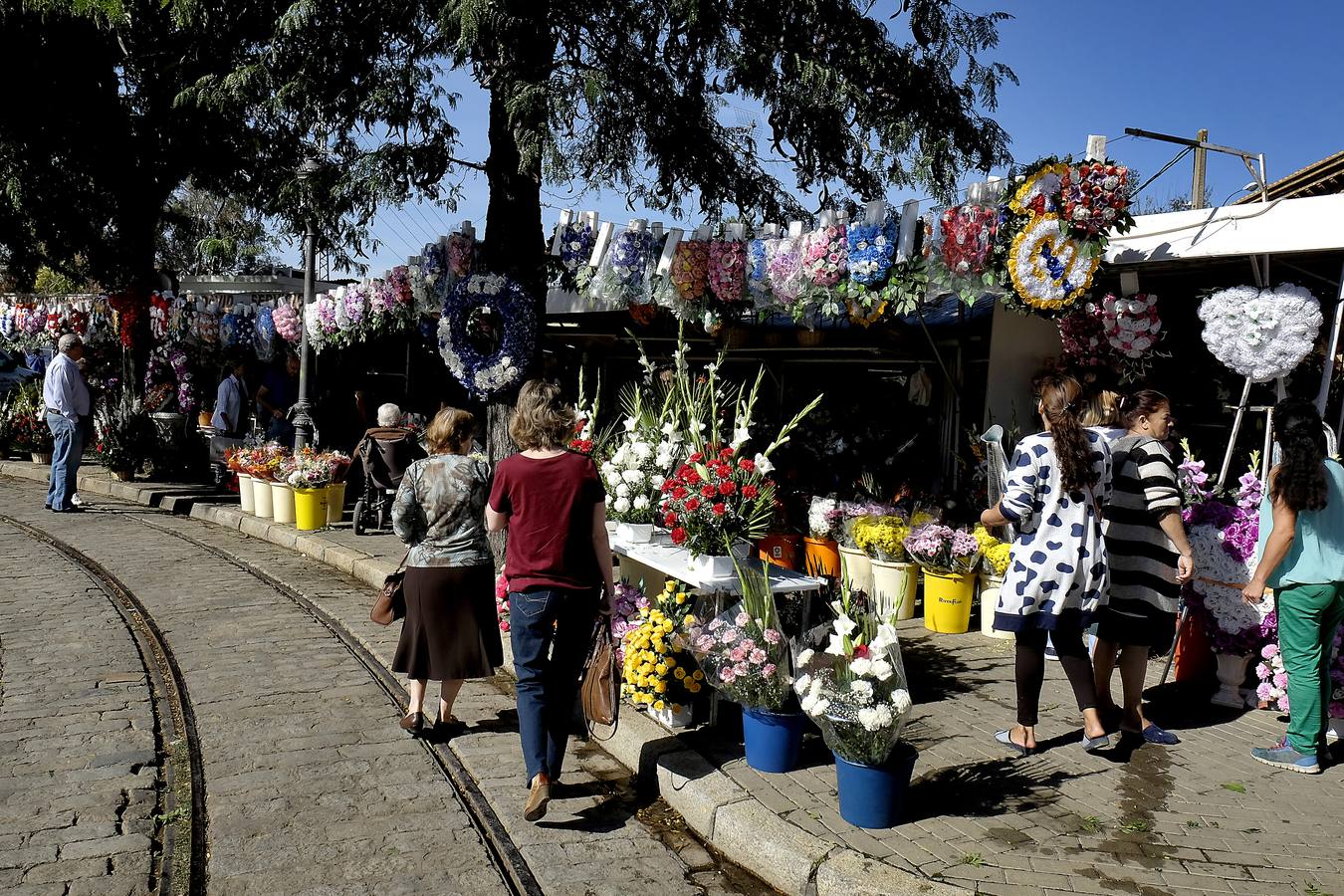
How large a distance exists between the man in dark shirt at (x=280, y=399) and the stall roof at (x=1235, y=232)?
1124 centimetres

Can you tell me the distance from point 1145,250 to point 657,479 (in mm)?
3711

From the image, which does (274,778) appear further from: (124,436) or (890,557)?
(124,436)

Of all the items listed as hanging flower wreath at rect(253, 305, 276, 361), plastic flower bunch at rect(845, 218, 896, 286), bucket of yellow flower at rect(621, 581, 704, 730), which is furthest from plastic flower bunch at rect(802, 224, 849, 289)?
hanging flower wreath at rect(253, 305, 276, 361)

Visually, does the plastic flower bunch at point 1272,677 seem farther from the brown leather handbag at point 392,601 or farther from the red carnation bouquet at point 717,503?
the brown leather handbag at point 392,601

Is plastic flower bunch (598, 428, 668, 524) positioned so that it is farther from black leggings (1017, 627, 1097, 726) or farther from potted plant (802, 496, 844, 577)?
potted plant (802, 496, 844, 577)

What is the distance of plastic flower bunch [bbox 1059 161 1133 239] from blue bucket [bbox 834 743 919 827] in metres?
3.64

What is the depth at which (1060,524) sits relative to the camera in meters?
4.78

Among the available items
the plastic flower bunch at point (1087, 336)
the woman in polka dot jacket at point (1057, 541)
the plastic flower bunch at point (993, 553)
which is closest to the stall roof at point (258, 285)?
the plastic flower bunch at point (993, 553)

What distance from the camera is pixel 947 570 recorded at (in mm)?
7227

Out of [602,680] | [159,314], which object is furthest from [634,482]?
[159,314]

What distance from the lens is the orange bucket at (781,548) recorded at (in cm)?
830

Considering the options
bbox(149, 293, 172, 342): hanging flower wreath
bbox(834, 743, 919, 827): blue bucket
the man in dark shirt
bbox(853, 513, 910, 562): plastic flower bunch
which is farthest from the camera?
bbox(149, 293, 172, 342): hanging flower wreath

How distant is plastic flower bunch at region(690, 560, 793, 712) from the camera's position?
4465 mm

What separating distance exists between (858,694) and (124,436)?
1345cm
